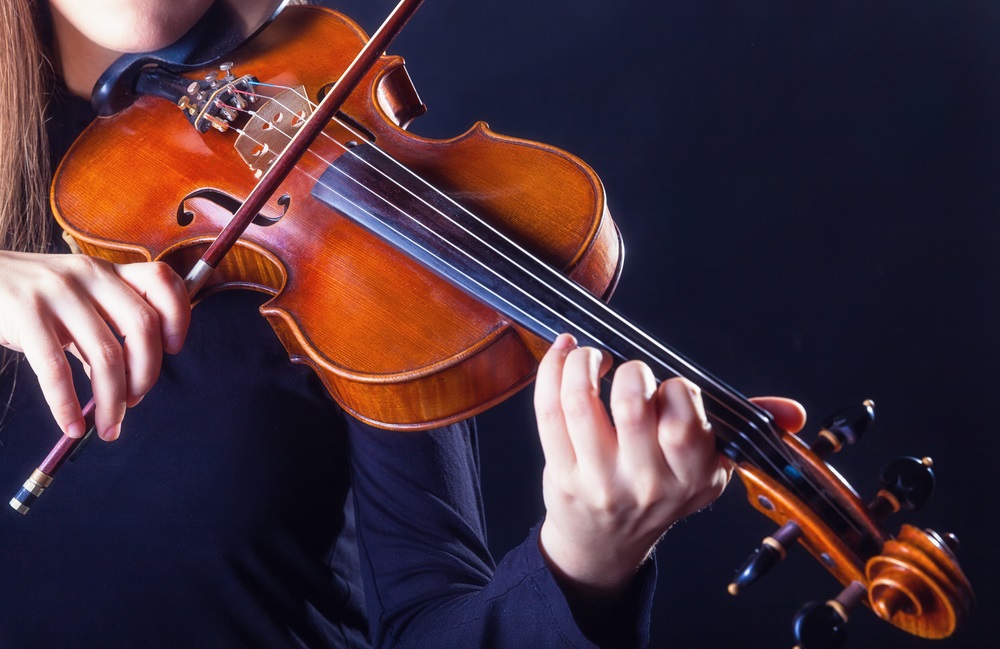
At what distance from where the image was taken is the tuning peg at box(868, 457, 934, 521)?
49cm

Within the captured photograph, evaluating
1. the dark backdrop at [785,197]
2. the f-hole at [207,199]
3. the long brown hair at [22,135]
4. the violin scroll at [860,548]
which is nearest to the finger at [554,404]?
the violin scroll at [860,548]

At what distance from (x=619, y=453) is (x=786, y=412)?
5.9 inches

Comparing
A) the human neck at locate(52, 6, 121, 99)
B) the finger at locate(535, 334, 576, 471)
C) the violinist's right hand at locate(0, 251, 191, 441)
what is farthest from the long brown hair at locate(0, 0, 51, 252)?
the finger at locate(535, 334, 576, 471)

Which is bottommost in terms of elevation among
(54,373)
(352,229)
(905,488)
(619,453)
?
(54,373)

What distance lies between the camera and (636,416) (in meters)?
0.48

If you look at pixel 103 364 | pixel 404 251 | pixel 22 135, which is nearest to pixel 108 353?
pixel 103 364

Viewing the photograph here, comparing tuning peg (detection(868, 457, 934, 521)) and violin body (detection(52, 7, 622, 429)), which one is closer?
tuning peg (detection(868, 457, 934, 521))

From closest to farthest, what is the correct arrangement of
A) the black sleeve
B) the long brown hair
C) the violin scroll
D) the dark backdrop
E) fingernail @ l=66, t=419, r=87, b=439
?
1. the violin scroll
2. fingernail @ l=66, t=419, r=87, b=439
3. the black sleeve
4. the long brown hair
5. the dark backdrop

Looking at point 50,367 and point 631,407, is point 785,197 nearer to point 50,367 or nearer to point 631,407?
point 631,407

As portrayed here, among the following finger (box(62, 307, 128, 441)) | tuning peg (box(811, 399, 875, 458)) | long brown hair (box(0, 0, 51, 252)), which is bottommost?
long brown hair (box(0, 0, 51, 252))

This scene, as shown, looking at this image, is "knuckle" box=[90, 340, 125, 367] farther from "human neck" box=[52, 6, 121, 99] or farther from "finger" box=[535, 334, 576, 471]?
"human neck" box=[52, 6, 121, 99]

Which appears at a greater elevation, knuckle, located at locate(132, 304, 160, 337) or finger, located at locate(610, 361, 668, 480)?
finger, located at locate(610, 361, 668, 480)

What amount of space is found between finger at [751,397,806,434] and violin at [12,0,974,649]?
3 cm

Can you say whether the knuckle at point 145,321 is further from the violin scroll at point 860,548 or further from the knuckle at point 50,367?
the violin scroll at point 860,548
